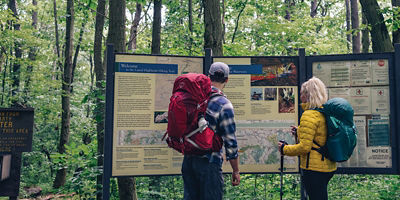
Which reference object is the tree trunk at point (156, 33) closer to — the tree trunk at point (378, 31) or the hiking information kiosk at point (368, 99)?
the tree trunk at point (378, 31)

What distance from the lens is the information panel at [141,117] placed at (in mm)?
4602

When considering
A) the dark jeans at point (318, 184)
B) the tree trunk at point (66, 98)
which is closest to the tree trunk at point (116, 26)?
the dark jeans at point (318, 184)

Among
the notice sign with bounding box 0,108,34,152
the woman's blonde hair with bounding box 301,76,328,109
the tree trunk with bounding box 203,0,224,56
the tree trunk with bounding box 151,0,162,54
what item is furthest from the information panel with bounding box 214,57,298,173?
the tree trunk with bounding box 151,0,162,54

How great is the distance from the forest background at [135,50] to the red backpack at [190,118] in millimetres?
2822

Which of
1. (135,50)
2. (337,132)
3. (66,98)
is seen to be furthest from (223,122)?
(66,98)

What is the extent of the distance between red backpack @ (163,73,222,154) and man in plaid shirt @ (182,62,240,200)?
9 cm

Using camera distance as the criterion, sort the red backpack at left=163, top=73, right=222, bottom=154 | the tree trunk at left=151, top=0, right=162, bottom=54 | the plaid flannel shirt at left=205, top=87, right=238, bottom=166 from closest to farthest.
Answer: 1. the red backpack at left=163, top=73, right=222, bottom=154
2. the plaid flannel shirt at left=205, top=87, right=238, bottom=166
3. the tree trunk at left=151, top=0, right=162, bottom=54

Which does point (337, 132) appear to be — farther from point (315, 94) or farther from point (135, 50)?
point (135, 50)

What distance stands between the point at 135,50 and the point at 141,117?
253 inches

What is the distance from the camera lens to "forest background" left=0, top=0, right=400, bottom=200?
6152mm

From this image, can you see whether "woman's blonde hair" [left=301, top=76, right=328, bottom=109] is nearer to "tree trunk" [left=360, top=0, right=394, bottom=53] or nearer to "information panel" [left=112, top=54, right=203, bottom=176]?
"information panel" [left=112, top=54, right=203, bottom=176]

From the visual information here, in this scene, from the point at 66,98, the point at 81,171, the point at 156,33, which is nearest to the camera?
the point at 81,171

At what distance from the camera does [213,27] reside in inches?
239

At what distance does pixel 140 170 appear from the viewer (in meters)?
4.63
